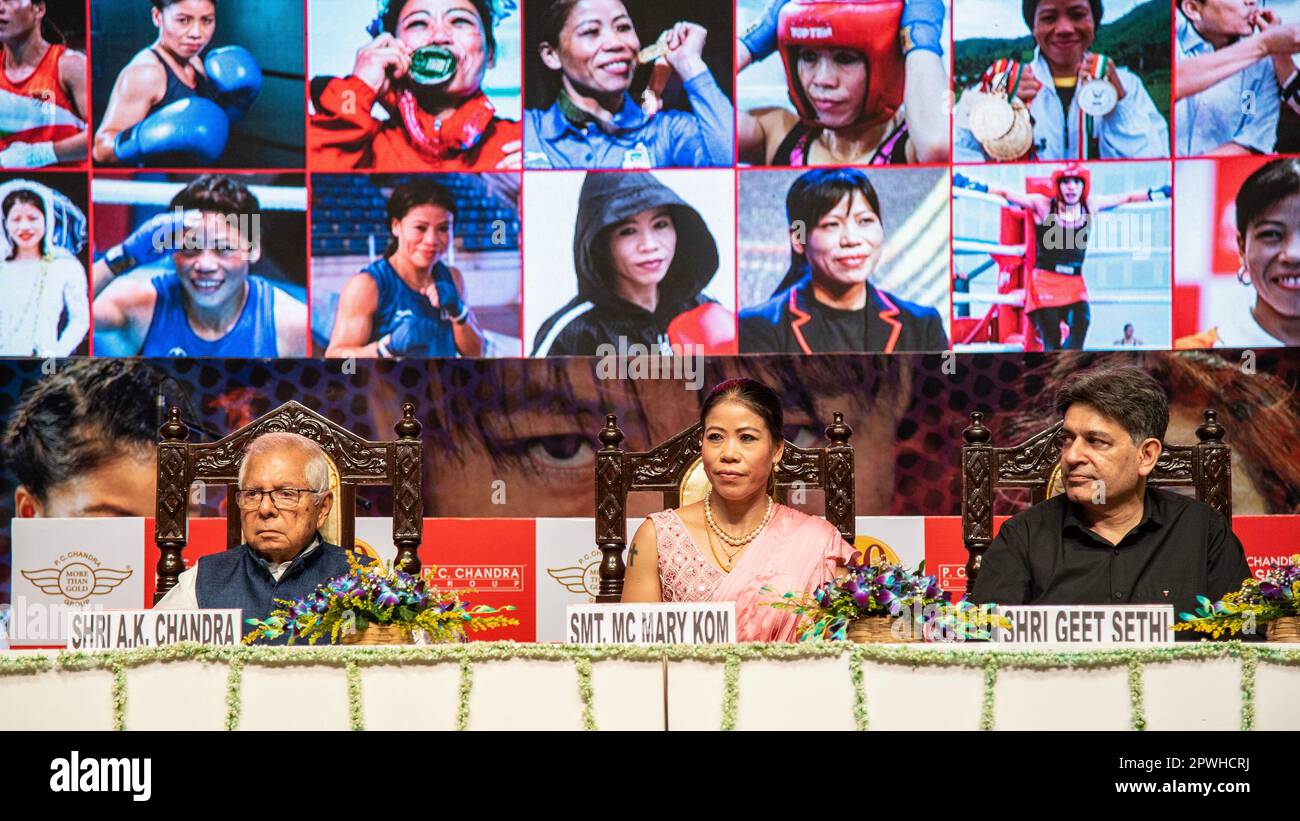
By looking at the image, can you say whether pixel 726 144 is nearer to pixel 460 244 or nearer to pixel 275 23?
pixel 460 244

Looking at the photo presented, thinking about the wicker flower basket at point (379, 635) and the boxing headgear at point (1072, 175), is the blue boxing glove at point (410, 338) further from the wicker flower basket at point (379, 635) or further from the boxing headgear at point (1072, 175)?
the wicker flower basket at point (379, 635)

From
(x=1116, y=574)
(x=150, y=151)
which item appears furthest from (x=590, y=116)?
(x=1116, y=574)

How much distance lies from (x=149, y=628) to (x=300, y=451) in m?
0.78

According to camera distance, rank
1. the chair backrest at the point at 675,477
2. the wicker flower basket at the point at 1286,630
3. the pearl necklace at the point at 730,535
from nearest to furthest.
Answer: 1. the wicker flower basket at the point at 1286,630
2. the pearl necklace at the point at 730,535
3. the chair backrest at the point at 675,477

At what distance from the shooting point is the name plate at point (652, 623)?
2.38 m

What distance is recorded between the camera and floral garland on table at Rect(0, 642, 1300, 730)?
6.45ft

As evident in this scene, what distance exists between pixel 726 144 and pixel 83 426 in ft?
8.67

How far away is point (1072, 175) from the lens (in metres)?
4.95

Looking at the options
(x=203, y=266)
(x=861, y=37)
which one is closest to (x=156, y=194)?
(x=203, y=266)

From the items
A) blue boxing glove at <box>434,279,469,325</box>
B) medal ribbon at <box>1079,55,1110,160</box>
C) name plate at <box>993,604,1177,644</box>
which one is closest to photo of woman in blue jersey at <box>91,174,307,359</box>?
blue boxing glove at <box>434,279,469,325</box>

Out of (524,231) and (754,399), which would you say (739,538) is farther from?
(524,231)

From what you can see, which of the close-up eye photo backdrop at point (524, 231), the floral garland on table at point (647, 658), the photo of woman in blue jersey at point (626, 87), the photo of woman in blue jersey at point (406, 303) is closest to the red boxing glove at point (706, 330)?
the close-up eye photo backdrop at point (524, 231)

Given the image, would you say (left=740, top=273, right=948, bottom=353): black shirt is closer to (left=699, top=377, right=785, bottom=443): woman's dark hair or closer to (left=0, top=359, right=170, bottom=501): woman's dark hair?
(left=699, top=377, right=785, bottom=443): woman's dark hair

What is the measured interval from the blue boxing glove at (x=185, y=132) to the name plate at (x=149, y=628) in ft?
9.97
